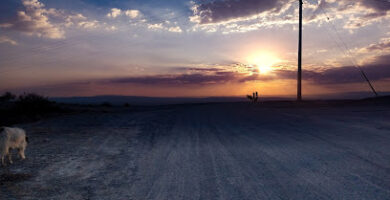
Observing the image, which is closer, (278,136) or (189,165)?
(189,165)

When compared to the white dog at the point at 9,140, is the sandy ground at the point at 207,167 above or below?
below

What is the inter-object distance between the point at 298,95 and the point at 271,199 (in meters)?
28.4

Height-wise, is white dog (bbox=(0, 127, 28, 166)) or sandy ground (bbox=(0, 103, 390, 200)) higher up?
white dog (bbox=(0, 127, 28, 166))

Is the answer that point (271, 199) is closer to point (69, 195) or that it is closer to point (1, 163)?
point (69, 195)

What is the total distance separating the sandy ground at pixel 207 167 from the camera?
17.9 feet

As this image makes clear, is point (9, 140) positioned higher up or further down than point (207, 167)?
higher up

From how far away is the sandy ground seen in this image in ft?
17.9

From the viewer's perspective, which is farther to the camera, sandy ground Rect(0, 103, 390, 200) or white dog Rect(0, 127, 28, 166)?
white dog Rect(0, 127, 28, 166)

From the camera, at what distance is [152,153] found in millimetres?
8953

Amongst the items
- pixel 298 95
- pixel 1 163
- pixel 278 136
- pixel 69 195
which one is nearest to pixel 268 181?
pixel 69 195

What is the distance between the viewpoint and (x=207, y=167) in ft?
23.4

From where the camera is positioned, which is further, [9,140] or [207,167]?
[9,140]

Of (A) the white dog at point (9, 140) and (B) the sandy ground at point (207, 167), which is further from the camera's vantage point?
(A) the white dog at point (9, 140)

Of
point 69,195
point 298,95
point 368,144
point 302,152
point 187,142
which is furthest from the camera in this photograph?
point 298,95
